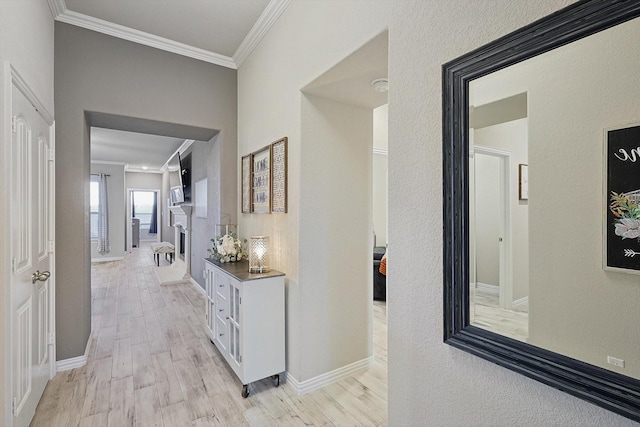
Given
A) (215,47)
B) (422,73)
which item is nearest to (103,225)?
Answer: (215,47)

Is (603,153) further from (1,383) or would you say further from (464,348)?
(1,383)

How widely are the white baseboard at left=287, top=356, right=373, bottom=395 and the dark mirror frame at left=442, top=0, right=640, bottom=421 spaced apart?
1.44m

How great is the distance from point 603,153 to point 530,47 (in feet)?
1.30

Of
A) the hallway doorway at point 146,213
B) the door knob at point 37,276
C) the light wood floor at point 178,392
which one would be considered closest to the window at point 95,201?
the hallway doorway at point 146,213

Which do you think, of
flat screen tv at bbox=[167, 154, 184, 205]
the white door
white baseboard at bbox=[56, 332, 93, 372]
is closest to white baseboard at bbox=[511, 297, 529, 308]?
the white door

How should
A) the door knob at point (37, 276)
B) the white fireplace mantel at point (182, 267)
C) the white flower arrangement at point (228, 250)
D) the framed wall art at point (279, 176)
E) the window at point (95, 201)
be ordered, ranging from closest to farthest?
the door knob at point (37, 276) < the framed wall art at point (279, 176) < the white flower arrangement at point (228, 250) < the white fireplace mantel at point (182, 267) < the window at point (95, 201)

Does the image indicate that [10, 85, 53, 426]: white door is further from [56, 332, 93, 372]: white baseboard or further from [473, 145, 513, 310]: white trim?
[473, 145, 513, 310]: white trim

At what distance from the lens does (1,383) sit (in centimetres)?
148

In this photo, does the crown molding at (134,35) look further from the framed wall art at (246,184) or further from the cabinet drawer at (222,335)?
the cabinet drawer at (222,335)

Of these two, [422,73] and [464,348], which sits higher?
[422,73]

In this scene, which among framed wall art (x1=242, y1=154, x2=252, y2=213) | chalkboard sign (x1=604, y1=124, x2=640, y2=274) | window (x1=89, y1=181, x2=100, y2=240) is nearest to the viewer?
chalkboard sign (x1=604, y1=124, x2=640, y2=274)

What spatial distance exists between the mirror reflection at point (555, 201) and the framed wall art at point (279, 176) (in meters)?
1.49

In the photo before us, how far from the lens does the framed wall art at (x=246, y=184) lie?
304 centimetres

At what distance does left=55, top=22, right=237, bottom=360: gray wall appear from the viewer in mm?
2656
